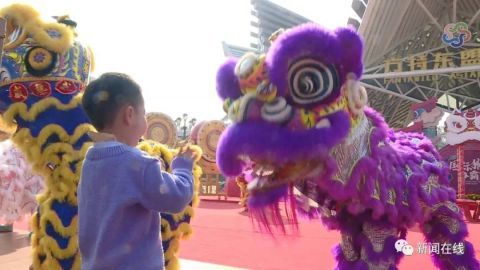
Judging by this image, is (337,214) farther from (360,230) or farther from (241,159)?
(241,159)

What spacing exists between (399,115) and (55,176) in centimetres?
2430

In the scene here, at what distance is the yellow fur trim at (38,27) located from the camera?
227cm

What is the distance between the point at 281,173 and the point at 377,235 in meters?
0.54

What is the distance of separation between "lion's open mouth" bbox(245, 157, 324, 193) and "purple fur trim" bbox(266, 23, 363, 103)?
0.29 m

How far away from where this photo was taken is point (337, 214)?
2006mm

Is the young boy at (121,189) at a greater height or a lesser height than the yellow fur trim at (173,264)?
greater

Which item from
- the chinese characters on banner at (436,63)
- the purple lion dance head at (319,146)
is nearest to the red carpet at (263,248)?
the purple lion dance head at (319,146)

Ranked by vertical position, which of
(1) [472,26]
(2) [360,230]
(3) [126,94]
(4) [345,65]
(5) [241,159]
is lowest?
(2) [360,230]

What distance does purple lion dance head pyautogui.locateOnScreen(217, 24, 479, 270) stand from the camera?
1.66 m

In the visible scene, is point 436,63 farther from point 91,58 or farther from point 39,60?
point 39,60

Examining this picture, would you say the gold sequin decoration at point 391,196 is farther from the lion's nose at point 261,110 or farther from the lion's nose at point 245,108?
the lion's nose at point 245,108

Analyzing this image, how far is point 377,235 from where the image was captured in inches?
73.0

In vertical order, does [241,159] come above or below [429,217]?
above

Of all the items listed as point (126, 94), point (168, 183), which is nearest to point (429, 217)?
point (168, 183)
